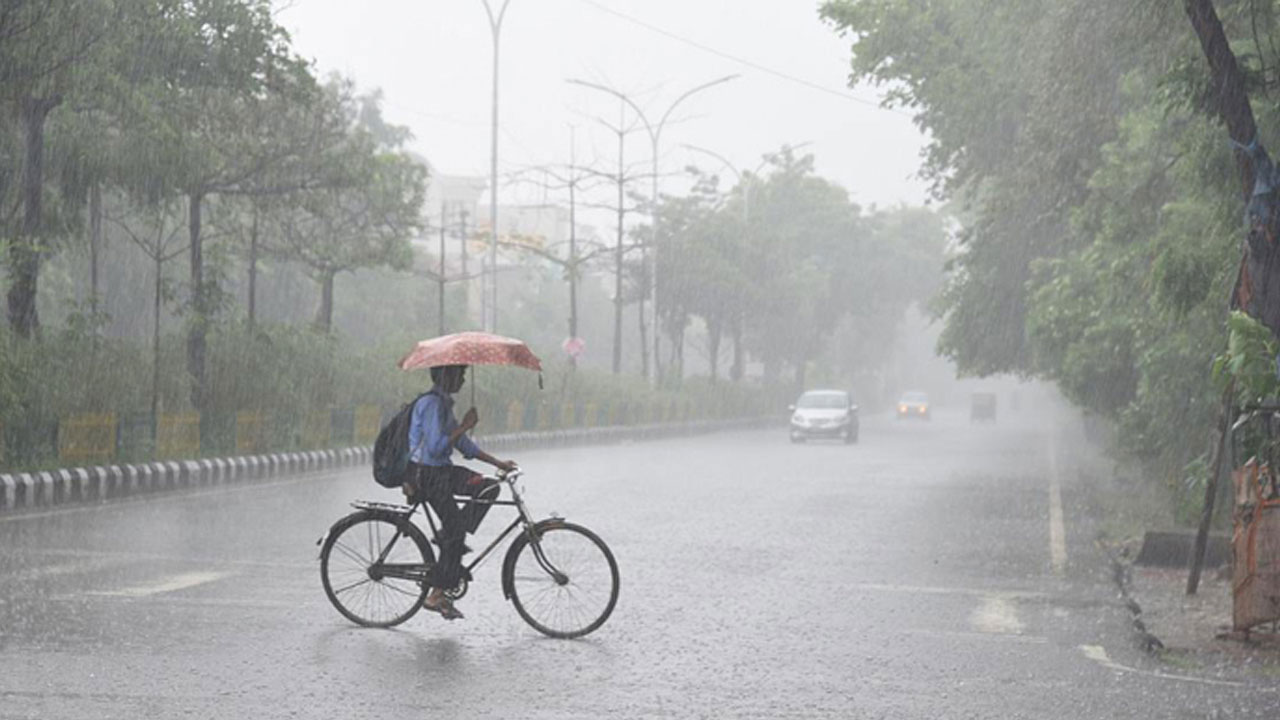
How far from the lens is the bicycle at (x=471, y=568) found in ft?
34.8

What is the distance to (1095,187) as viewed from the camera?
22.8 m

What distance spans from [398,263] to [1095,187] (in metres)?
20.1

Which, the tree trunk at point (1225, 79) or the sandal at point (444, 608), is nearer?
the sandal at point (444, 608)

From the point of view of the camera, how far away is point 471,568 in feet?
35.3

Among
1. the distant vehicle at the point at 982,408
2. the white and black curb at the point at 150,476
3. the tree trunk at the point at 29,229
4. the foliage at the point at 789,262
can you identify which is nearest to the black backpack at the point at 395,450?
the white and black curb at the point at 150,476

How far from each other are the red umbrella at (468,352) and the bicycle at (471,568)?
67cm

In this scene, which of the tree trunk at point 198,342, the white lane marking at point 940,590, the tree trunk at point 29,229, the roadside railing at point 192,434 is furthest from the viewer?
the tree trunk at point 198,342

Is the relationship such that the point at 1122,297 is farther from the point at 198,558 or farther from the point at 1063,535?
the point at 198,558

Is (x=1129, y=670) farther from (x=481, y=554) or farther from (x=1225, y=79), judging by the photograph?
(x=1225, y=79)

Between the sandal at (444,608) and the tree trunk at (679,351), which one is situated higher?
the tree trunk at (679,351)

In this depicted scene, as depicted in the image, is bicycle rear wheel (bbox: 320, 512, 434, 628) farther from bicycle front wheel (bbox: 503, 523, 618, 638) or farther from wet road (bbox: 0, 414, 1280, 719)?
bicycle front wheel (bbox: 503, 523, 618, 638)

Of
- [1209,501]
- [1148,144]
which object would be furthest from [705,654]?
[1148,144]

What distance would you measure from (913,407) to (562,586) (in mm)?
82490

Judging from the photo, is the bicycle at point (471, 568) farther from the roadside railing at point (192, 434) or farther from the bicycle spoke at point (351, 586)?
the roadside railing at point (192, 434)
